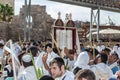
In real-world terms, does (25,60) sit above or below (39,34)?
above

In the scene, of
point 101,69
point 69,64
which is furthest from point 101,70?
point 69,64

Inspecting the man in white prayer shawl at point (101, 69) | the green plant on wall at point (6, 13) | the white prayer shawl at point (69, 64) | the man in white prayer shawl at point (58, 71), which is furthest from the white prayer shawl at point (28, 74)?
the green plant on wall at point (6, 13)

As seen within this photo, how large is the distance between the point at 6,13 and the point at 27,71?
4997 centimetres

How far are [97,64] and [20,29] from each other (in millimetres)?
44571

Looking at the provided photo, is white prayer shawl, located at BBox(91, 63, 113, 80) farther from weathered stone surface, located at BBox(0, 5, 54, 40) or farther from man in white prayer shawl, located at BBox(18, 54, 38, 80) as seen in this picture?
weathered stone surface, located at BBox(0, 5, 54, 40)

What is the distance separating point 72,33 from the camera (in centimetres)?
1119

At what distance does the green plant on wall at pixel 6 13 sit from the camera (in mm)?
54537

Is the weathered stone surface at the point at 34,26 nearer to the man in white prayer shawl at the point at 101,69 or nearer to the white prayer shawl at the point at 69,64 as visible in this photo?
the white prayer shawl at the point at 69,64

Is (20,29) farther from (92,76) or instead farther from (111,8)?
(92,76)

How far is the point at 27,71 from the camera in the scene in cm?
609

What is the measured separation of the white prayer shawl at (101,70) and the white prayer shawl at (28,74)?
4.82 ft

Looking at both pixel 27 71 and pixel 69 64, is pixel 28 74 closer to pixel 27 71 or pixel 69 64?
pixel 27 71

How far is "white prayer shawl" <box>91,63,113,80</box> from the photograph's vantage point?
7.07m

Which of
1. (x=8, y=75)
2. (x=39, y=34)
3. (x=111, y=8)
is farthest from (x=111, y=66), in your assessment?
(x=39, y=34)
